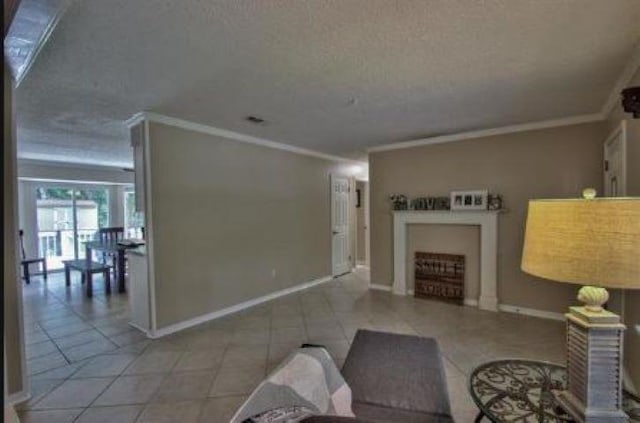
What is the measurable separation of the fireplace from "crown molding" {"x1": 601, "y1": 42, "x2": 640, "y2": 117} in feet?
7.48

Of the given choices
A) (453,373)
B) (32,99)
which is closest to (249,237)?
(32,99)

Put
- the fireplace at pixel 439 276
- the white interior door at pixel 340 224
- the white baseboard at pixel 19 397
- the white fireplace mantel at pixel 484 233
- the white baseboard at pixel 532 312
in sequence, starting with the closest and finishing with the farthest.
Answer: the white baseboard at pixel 19 397 → the white baseboard at pixel 532 312 → the white fireplace mantel at pixel 484 233 → the fireplace at pixel 439 276 → the white interior door at pixel 340 224

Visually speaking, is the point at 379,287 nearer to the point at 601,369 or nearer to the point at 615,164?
the point at 615,164

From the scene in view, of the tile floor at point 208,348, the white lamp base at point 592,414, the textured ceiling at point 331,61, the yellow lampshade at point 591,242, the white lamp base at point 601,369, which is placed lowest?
the tile floor at point 208,348

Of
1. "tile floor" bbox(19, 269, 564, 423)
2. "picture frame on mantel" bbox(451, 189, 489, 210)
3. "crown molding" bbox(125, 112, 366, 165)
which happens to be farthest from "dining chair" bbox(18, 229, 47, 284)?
"picture frame on mantel" bbox(451, 189, 489, 210)

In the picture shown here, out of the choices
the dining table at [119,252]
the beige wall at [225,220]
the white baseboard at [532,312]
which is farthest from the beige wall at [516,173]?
the dining table at [119,252]

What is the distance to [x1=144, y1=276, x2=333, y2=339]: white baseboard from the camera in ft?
11.5

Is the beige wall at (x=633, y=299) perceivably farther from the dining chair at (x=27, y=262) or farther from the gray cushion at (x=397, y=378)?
the dining chair at (x=27, y=262)

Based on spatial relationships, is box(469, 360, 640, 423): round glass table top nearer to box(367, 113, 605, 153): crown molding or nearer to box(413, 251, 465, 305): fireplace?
box(413, 251, 465, 305): fireplace

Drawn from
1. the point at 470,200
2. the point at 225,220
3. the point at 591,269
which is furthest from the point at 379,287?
the point at 591,269

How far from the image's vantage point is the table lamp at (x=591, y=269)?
1084 mm

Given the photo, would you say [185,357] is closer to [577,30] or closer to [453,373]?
[453,373]

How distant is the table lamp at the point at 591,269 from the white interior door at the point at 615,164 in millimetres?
1916

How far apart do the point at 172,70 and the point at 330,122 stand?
1839 mm
